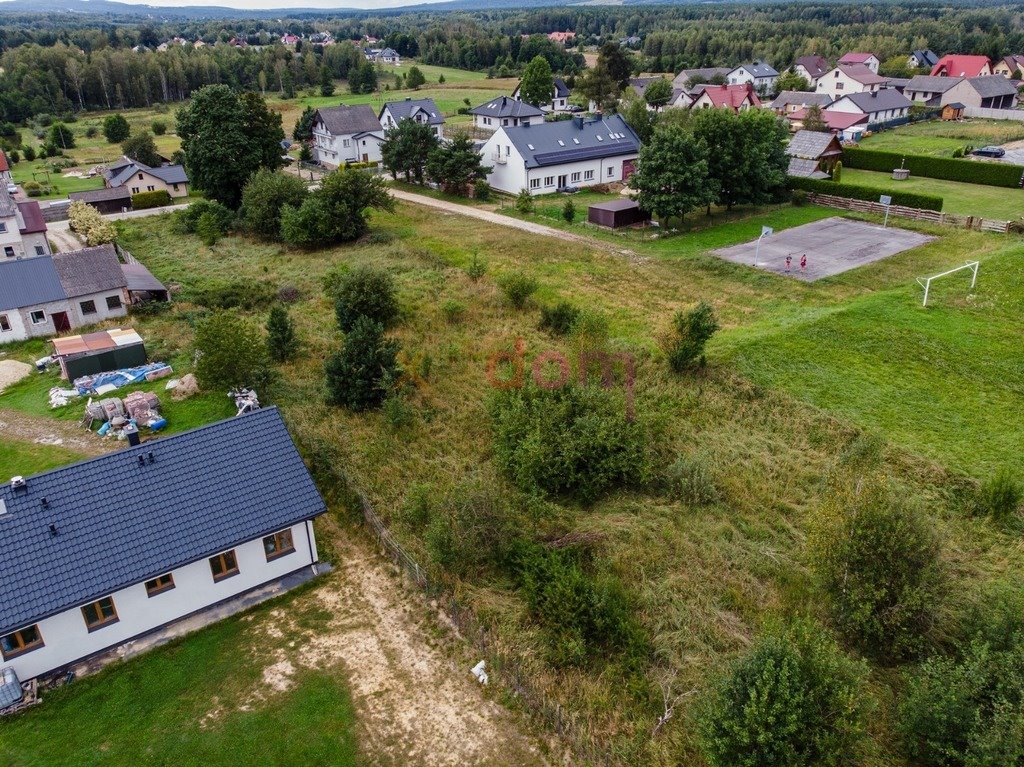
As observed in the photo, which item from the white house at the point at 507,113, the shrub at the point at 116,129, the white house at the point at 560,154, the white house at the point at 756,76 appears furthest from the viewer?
the white house at the point at 756,76

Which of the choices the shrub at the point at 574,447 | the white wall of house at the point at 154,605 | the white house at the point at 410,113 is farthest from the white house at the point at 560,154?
the white wall of house at the point at 154,605

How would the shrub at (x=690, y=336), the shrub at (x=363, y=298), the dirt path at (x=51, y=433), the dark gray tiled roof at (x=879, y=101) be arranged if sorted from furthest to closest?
the dark gray tiled roof at (x=879, y=101) < the shrub at (x=363, y=298) < the shrub at (x=690, y=336) < the dirt path at (x=51, y=433)

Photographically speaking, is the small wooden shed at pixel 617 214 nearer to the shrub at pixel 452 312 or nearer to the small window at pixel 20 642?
the shrub at pixel 452 312

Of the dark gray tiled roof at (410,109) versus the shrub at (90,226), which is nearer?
A: the shrub at (90,226)

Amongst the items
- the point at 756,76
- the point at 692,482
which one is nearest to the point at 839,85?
the point at 756,76

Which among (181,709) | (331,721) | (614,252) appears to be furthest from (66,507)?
(614,252)

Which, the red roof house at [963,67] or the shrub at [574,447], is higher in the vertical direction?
the red roof house at [963,67]

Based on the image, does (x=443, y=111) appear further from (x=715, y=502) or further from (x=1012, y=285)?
(x=715, y=502)
